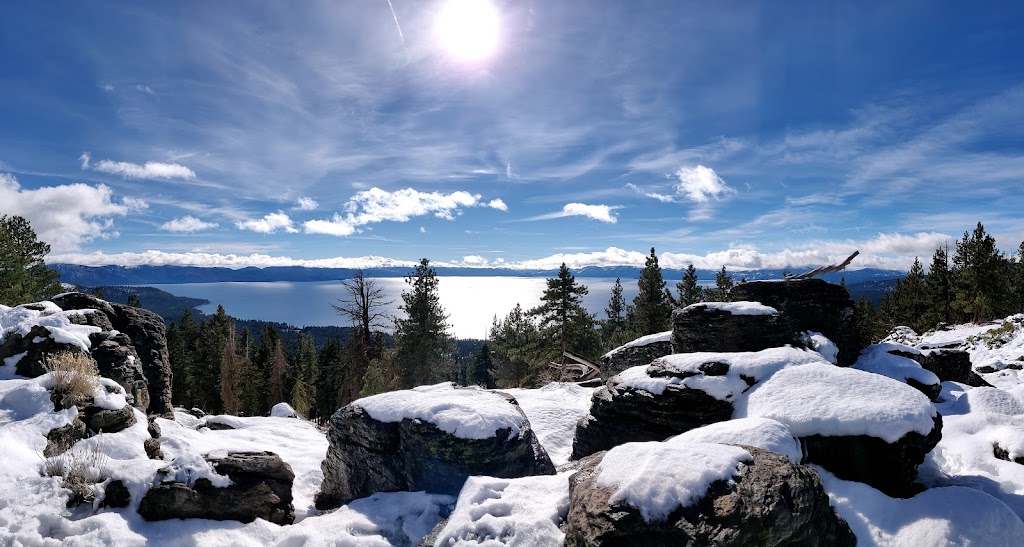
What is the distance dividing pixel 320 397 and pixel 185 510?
53035mm

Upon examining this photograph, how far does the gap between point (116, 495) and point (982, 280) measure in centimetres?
5822

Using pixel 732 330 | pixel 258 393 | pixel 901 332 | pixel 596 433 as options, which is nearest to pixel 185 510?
pixel 596 433

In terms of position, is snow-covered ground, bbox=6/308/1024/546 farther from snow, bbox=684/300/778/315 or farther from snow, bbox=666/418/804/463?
snow, bbox=684/300/778/315

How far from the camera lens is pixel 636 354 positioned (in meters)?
17.1

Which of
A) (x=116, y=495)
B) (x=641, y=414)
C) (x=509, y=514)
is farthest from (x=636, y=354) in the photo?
(x=116, y=495)

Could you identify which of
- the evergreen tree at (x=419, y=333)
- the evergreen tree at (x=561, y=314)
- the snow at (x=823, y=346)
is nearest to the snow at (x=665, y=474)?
the snow at (x=823, y=346)

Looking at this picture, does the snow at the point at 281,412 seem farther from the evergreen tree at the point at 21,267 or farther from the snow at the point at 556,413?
the evergreen tree at the point at 21,267

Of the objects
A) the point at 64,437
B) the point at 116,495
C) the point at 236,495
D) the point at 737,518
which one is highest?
the point at 737,518

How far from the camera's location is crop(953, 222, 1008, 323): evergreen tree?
129 ft

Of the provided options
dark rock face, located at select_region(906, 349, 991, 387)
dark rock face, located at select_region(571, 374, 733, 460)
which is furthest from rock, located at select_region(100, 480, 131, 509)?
dark rock face, located at select_region(906, 349, 991, 387)

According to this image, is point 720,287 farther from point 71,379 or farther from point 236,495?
point 71,379

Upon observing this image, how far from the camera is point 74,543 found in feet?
18.4

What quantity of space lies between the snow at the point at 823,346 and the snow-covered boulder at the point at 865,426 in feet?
13.4

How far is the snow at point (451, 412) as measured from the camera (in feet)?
27.1
